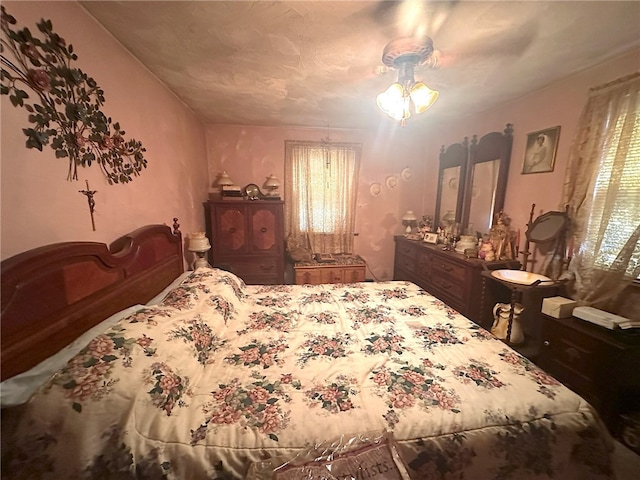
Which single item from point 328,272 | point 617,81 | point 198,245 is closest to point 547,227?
point 617,81

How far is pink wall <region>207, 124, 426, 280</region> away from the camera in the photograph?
3.36 meters

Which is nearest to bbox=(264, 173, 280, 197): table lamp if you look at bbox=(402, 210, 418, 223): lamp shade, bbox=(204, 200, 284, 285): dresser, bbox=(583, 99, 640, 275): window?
bbox=(204, 200, 284, 285): dresser

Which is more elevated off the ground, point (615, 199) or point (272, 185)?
point (272, 185)

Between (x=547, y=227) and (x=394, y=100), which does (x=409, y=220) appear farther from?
A: (x=394, y=100)

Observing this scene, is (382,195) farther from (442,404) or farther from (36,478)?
(36,478)

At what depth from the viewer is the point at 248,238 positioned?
3066mm

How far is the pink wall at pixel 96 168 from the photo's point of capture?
0.92 metres

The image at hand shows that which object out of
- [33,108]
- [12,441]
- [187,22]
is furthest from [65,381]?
[187,22]

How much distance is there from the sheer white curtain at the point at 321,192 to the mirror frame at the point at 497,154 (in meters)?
1.40

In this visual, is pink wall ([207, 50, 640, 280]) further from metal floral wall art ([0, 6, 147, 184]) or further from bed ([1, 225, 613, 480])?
metal floral wall art ([0, 6, 147, 184])

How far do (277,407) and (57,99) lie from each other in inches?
61.0

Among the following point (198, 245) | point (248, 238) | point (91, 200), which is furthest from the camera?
point (248, 238)

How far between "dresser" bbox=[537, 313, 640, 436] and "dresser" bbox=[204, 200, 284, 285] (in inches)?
103

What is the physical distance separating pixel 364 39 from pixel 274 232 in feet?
6.91
